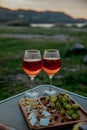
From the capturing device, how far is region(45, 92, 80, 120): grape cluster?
1771 mm

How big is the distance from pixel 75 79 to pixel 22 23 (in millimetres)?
27081

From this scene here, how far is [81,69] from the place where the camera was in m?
7.63

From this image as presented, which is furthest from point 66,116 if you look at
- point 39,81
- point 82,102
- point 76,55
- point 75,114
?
point 76,55

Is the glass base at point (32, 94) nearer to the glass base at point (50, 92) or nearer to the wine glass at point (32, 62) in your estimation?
the glass base at point (50, 92)

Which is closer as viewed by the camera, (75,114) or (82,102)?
(75,114)

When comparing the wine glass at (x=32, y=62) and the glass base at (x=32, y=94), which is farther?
the glass base at (x=32, y=94)

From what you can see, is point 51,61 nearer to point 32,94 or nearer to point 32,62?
point 32,62

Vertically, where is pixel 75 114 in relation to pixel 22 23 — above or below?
above

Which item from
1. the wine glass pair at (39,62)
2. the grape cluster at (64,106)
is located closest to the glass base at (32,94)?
the wine glass pair at (39,62)

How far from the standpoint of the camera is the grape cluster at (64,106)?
1771mm

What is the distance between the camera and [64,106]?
74.3 inches

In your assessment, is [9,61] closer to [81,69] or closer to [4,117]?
[81,69]

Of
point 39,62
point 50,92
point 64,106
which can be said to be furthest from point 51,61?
Answer: point 64,106

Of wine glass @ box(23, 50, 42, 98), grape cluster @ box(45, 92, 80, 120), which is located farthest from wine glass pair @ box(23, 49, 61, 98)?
grape cluster @ box(45, 92, 80, 120)
